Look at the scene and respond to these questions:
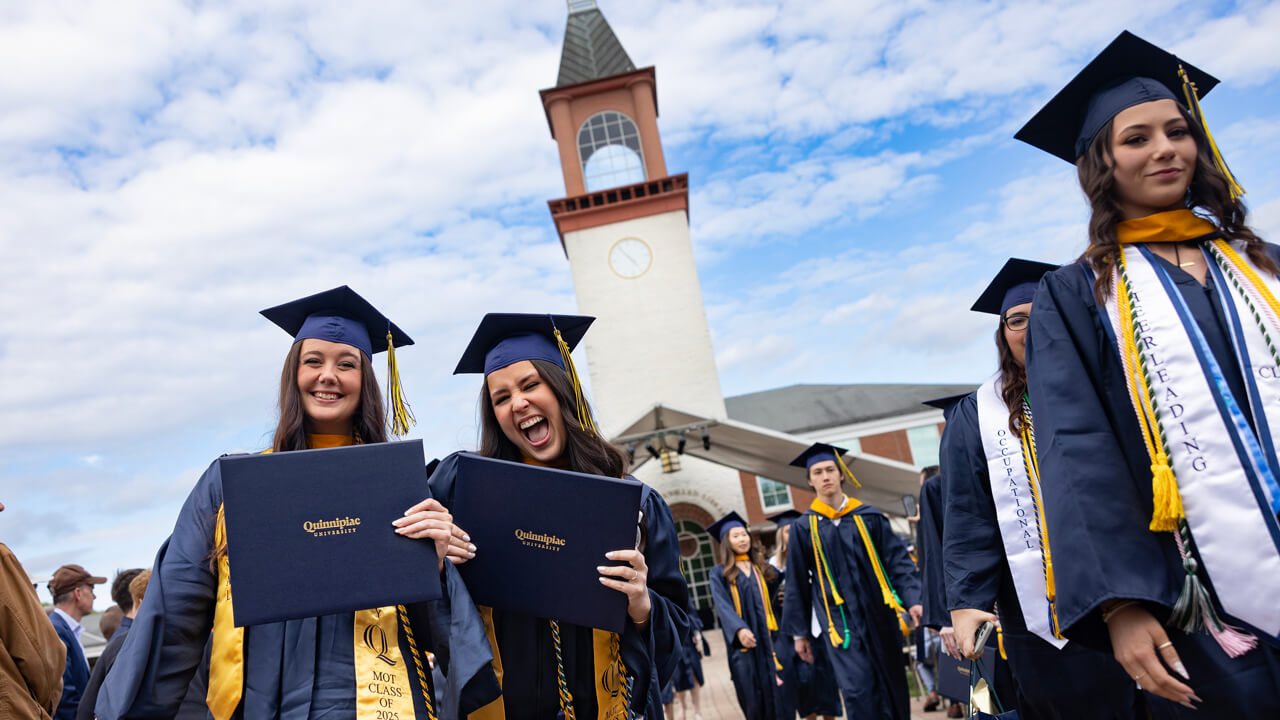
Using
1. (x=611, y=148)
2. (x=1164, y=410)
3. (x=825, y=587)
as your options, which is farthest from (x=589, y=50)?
(x=1164, y=410)

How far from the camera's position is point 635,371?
22734 mm

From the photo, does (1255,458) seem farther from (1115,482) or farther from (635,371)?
(635,371)

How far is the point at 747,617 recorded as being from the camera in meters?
8.67

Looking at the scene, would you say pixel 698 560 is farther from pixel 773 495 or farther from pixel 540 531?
pixel 540 531

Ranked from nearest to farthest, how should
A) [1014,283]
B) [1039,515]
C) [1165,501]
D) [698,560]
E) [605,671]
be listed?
1. [1165,501]
2. [605,671]
3. [1039,515]
4. [1014,283]
5. [698,560]

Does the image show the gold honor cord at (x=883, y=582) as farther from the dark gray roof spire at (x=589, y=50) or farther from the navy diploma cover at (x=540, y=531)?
the dark gray roof spire at (x=589, y=50)

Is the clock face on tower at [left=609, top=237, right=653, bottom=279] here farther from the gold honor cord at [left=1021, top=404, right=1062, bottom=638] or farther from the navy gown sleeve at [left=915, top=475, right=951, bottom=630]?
the gold honor cord at [left=1021, top=404, right=1062, bottom=638]

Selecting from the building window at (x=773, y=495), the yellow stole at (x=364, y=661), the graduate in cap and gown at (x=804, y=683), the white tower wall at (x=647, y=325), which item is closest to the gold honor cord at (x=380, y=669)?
the yellow stole at (x=364, y=661)

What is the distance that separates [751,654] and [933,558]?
13.3 feet

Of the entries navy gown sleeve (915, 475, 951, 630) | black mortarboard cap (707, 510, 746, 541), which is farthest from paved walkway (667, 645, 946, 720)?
navy gown sleeve (915, 475, 951, 630)

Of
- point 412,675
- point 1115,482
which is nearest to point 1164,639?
point 1115,482

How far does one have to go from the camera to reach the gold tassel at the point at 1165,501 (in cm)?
171

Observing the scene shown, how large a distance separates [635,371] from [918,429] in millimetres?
11869

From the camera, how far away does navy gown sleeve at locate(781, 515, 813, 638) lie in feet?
22.4
